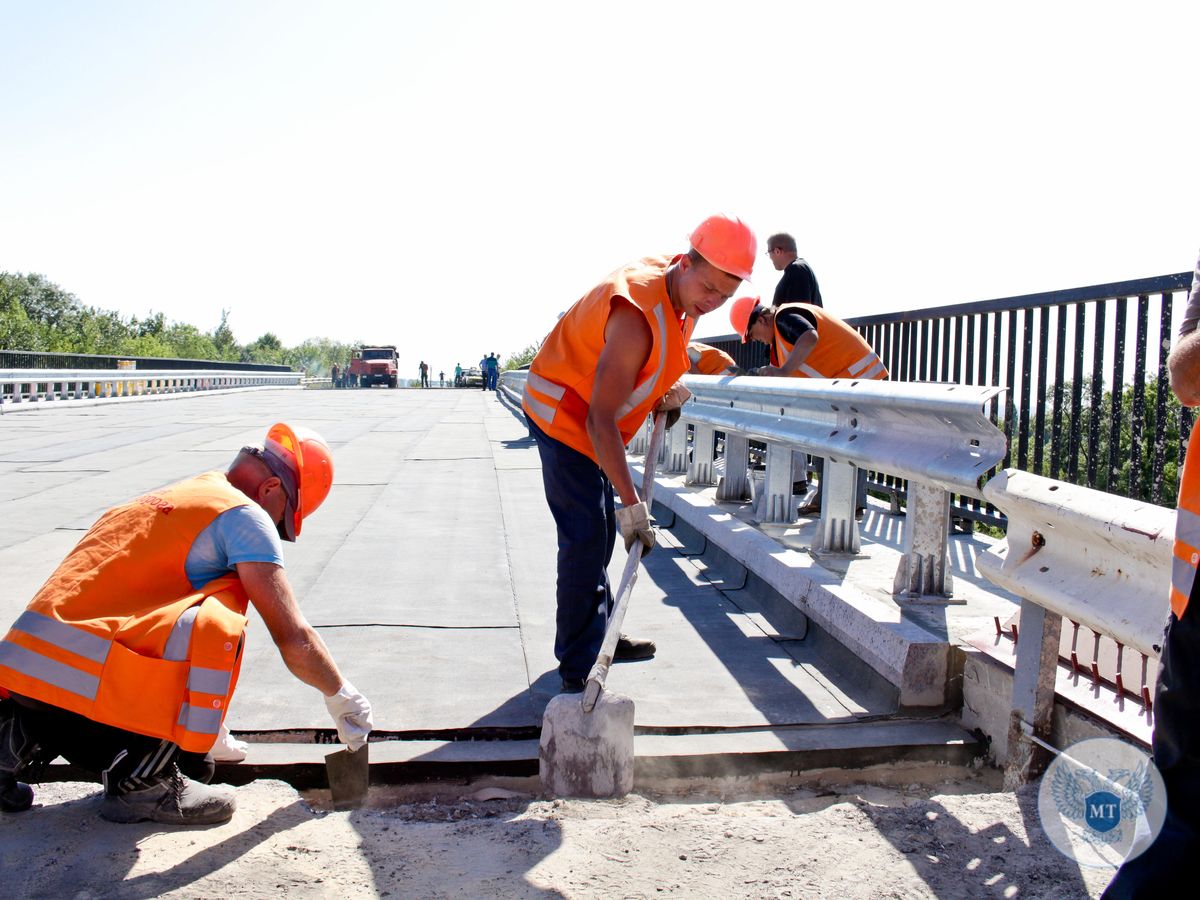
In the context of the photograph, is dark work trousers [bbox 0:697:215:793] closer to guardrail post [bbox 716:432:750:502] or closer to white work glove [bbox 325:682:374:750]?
white work glove [bbox 325:682:374:750]

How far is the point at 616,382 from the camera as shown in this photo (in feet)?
12.2

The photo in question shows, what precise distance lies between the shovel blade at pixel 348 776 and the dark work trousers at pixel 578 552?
0.94 m

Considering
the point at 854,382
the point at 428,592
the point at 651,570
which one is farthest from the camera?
the point at 651,570

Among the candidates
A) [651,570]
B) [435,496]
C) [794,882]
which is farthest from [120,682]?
[435,496]

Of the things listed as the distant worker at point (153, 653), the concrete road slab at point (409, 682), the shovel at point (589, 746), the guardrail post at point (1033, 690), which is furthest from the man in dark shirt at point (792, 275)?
the distant worker at point (153, 653)

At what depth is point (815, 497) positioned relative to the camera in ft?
25.0

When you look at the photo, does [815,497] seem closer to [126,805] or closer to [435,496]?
[435,496]

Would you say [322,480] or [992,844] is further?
[322,480]

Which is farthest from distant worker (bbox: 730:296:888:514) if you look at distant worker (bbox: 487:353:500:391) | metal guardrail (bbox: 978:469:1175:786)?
distant worker (bbox: 487:353:500:391)

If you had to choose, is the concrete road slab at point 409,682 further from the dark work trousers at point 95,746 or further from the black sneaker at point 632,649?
the dark work trousers at point 95,746

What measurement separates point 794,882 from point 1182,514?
1.30 m

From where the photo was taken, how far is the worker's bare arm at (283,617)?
3004 millimetres

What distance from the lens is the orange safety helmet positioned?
10.8 ft

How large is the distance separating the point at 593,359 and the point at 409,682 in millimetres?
1444
